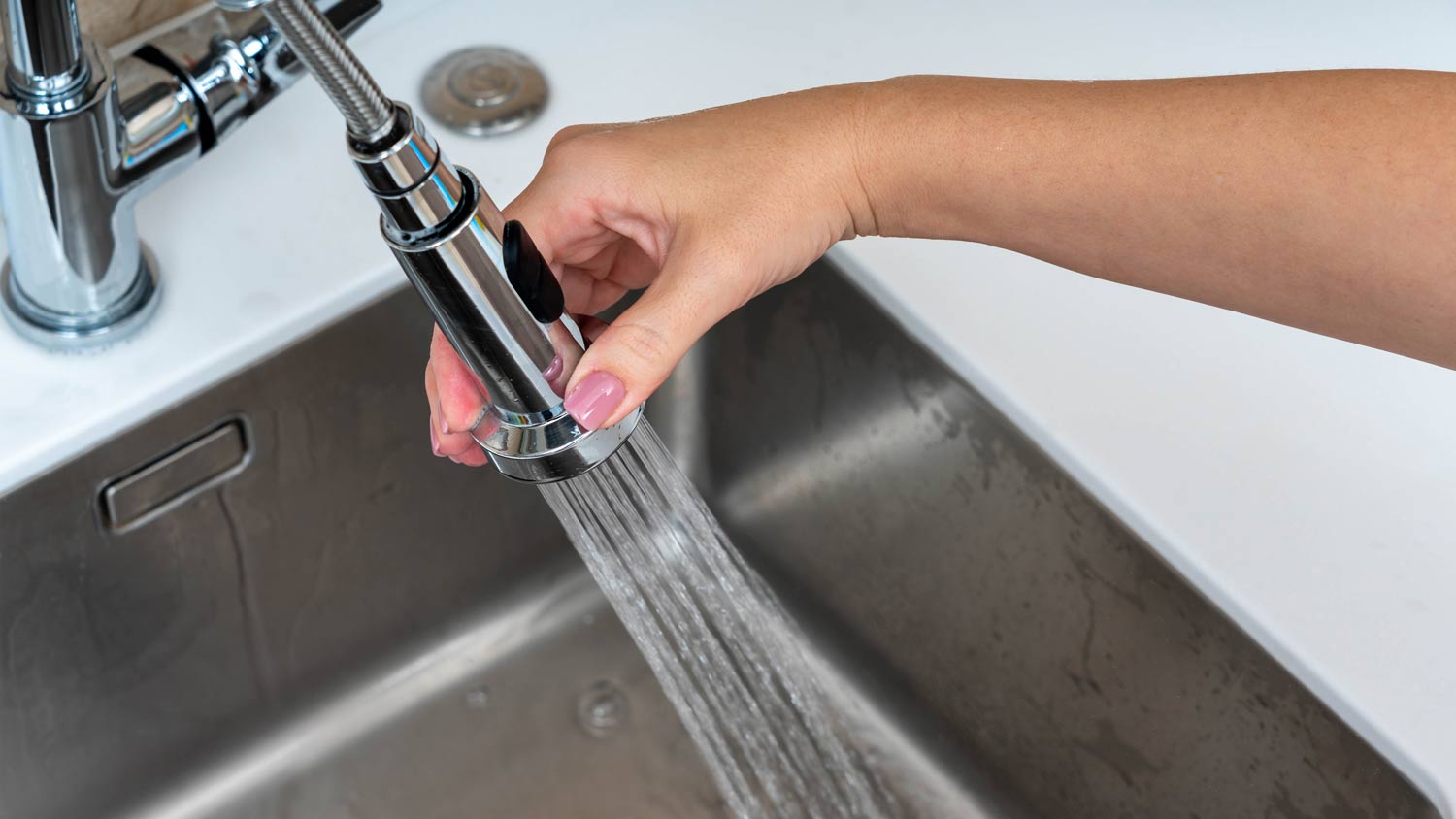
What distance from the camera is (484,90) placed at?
73 cm

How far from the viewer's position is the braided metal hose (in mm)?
289

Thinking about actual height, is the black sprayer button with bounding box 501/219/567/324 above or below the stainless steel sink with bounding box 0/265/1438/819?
above

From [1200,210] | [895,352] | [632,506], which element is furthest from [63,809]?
[1200,210]

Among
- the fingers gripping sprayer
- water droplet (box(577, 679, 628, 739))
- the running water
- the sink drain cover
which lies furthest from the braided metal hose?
water droplet (box(577, 679, 628, 739))

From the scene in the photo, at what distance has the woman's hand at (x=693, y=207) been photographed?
1.66ft

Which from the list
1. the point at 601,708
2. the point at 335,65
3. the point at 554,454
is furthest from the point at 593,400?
the point at 601,708

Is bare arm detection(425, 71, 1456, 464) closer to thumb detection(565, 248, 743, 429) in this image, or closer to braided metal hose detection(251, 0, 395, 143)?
thumb detection(565, 248, 743, 429)

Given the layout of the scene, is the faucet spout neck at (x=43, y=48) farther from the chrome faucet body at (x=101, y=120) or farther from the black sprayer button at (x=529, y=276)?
the black sprayer button at (x=529, y=276)

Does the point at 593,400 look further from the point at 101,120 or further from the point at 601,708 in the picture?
the point at 601,708

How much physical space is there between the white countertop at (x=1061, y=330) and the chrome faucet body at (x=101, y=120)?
0.06 m

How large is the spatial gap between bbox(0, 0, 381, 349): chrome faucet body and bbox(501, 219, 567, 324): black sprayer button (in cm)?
21

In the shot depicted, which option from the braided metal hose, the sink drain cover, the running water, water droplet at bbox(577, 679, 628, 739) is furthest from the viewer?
water droplet at bbox(577, 679, 628, 739)

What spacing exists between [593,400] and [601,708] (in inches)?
17.1

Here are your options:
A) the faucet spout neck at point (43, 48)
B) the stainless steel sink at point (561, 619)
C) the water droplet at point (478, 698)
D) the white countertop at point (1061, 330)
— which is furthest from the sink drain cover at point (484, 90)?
the water droplet at point (478, 698)
